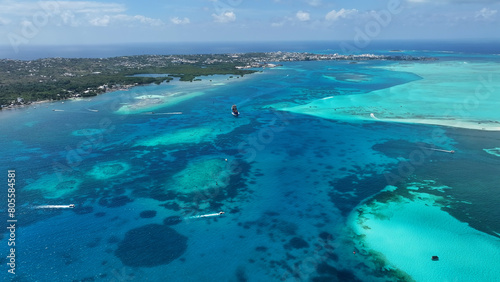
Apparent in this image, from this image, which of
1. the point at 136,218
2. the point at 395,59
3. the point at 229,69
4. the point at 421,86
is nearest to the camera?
the point at 136,218

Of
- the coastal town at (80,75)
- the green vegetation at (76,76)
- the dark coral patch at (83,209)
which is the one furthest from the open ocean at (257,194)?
the green vegetation at (76,76)

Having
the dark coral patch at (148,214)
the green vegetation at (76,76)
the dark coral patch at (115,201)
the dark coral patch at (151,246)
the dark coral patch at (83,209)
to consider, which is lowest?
the dark coral patch at (151,246)

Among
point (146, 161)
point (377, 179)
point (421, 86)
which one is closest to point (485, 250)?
point (377, 179)

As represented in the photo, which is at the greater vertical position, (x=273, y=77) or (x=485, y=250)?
(x=273, y=77)

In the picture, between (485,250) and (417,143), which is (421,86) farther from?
(485,250)

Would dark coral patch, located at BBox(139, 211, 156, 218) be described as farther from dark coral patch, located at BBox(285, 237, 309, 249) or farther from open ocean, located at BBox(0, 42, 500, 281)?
dark coral patch, located at BBox(285, 237, 309, 249)

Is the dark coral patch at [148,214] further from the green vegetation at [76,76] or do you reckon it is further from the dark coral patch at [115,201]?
the green vegetation at [76,76]

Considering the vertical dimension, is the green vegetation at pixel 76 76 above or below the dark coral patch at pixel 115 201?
above
